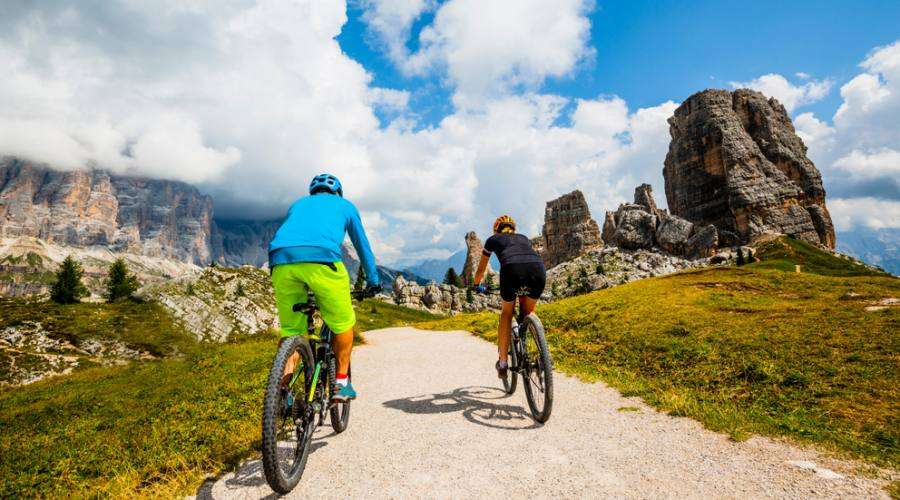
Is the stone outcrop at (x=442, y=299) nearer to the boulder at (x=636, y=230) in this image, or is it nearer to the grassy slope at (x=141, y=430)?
the boulder at (x=636, y=230)

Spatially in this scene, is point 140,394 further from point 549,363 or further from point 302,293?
point 549,363

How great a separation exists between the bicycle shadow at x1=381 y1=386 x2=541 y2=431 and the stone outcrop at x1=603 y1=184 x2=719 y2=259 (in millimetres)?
125867

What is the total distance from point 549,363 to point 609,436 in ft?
4.83

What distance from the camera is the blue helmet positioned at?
6559 mm

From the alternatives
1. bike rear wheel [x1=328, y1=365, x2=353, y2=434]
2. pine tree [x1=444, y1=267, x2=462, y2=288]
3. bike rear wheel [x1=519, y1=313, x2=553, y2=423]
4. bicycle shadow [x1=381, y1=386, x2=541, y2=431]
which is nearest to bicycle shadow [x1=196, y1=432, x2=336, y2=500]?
bike rear wheel [x1=328, y1=365, x2=353, y2=434]

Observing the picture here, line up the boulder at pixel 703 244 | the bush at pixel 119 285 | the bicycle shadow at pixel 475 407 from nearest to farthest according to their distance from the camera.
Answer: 1. the bicycle shadow at pixel 475 407
2. the bush at pixel 119 285
3. the boulder at pixel 703 244

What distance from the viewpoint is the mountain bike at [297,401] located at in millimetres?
4629

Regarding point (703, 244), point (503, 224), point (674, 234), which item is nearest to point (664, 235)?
point (674, 234)

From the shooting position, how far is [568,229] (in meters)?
184

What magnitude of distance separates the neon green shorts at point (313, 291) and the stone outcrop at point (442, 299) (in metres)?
129

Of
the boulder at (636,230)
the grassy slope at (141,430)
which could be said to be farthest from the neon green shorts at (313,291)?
the boulder at (636,230)

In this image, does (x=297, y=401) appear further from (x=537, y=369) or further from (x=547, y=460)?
(x=537, y=369)

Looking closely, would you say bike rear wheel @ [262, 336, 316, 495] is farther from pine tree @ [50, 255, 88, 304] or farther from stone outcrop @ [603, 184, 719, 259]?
stone outcrop @ [603, 184, 719, 259]

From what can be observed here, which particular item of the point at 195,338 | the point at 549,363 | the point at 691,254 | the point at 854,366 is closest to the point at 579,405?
the point at 549,363
